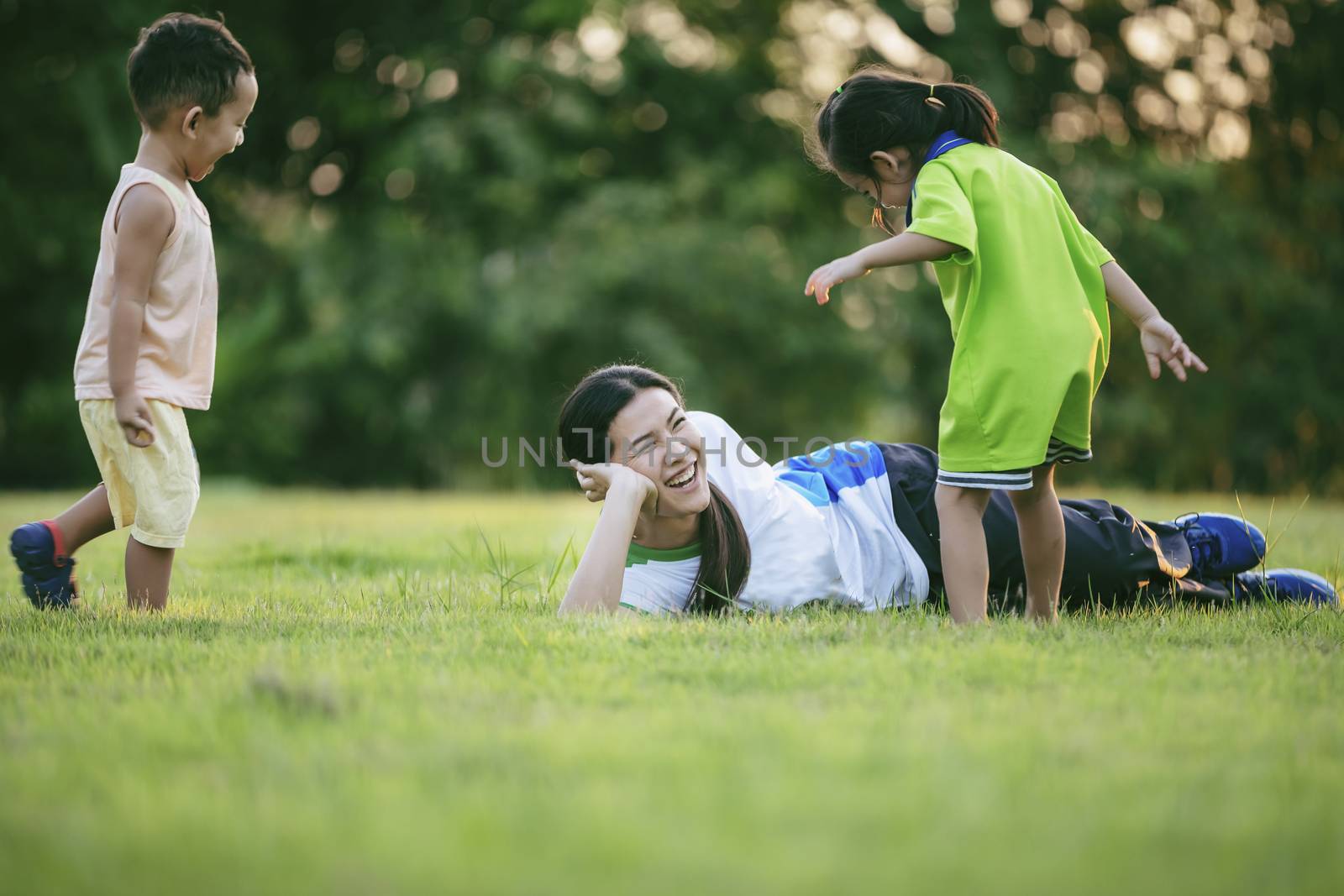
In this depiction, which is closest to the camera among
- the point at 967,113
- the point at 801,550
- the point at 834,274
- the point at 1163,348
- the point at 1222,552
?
the point at 834,274

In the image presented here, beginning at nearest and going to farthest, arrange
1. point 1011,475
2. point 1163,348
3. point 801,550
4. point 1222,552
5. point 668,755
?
point 668,755 < point 1011,475 < point 1163,348 < point 801,550 < point 1222,552

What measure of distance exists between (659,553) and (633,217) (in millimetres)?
10370

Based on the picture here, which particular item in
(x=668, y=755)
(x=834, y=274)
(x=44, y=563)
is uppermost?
(x=834, y=274)

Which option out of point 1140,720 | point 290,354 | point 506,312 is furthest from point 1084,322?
point 290,354

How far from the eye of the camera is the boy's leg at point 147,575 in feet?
10.2

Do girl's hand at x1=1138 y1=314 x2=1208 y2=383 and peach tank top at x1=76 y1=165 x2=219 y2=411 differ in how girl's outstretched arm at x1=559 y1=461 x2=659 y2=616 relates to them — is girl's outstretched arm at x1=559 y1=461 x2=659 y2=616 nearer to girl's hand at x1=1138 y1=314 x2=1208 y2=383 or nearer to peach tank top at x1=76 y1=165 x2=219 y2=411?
peach tank top at x1=76 y1=165 x2=219 y2=411

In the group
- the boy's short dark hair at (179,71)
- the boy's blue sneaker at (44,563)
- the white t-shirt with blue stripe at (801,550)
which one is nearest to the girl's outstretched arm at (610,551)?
the white t-shirt with blue stripe at (801,550)

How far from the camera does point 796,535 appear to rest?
11.0 feet

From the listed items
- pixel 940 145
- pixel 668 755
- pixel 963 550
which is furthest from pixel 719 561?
pixel 668 755

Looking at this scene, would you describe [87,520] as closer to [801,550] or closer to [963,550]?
[801,550]

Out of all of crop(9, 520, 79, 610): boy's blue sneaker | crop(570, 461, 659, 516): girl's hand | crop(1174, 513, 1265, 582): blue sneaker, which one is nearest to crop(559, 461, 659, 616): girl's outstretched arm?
crop(570, 461, 659, 516): girl's hand

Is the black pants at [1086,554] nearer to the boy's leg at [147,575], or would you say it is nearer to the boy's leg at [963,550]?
the boy's leg at [963,550]

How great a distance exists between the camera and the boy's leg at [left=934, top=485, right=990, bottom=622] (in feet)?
9.73

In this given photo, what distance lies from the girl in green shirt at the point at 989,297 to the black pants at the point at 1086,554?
18cm
